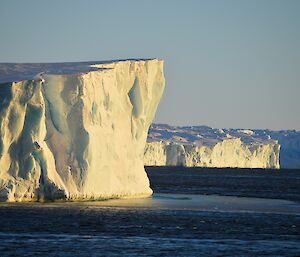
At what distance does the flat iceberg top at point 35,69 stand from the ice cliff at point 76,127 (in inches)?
2.0

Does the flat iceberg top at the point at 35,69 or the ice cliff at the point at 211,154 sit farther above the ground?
the flat iceberg top at the point at 35,69

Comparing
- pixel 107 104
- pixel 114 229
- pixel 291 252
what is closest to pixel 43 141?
pixel 107 104

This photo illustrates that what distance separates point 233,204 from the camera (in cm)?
5728

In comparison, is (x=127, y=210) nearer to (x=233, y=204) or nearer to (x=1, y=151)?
(x=1, y=151)

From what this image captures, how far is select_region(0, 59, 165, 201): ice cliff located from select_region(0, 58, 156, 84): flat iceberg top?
2.0 inches

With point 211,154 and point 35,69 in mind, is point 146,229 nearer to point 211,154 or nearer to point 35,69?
point 35,69

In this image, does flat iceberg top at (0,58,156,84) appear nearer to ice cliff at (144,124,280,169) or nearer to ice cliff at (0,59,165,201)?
ice cliff at (0,59,165,201)

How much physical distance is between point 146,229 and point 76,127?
12.9 m

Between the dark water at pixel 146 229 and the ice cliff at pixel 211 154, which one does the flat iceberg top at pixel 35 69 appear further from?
the ice cliff at pixel 211 154

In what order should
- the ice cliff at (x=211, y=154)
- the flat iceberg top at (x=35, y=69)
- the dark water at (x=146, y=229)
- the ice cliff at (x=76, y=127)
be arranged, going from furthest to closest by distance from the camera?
1. the ice cliff at (x=211, y=154)
2. the flat iceberg top at (x=35, y=69)
3. the ice cliff at (x=76, y=127)
4. the dark water at (x=146, y=229)

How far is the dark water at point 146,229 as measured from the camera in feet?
107

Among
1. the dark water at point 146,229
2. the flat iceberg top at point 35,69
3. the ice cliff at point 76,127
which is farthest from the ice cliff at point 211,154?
the dark water at point 146,229

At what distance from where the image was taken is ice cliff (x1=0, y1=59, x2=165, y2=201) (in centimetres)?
4712

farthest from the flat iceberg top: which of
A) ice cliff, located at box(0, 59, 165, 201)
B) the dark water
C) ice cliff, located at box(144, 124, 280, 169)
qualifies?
ice cliff, located at box(144, 124, 280, 169)
